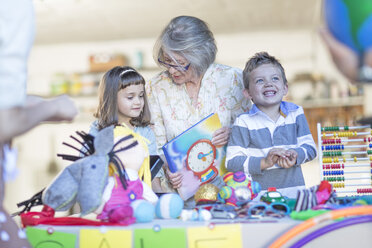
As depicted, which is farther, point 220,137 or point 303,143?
point 220,137

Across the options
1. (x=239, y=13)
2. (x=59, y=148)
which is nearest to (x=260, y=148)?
(x=239, y=13)

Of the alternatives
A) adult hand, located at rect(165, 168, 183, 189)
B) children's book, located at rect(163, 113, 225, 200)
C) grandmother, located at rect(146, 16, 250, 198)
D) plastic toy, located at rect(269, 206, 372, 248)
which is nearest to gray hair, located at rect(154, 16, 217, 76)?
grandmother, located at rect(146, 16, 250, 198)

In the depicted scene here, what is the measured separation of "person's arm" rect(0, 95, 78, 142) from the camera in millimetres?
792

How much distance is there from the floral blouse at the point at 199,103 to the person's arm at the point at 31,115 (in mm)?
843

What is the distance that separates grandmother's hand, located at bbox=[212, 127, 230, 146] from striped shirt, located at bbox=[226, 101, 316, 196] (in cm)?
9

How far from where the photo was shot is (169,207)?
1.13 meters

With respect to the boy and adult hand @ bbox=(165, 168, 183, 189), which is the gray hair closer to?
the boy

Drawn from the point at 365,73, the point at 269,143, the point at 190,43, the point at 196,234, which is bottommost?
the point at 196,234

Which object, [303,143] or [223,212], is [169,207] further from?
[303,143]

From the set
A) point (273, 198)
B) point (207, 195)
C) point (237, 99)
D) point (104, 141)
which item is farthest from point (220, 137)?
point (104, 141)

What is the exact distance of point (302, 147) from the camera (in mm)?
1438

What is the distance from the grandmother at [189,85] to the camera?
1.70 metres

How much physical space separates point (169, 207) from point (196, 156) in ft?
1.64

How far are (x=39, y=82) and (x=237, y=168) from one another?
5.24m
